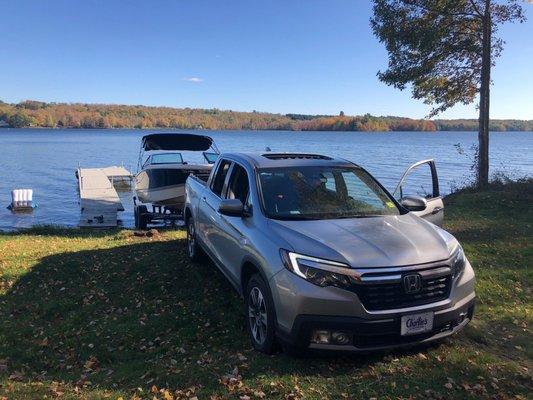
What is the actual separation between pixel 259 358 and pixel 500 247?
250 inches

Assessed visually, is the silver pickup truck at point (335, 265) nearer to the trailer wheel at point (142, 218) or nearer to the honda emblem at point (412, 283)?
the honda emblem at point (412, 283)

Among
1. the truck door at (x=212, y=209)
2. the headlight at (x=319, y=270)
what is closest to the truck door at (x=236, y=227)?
the truck door at (x=212, y=209)

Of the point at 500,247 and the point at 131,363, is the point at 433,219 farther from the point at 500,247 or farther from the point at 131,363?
the point at 131,363

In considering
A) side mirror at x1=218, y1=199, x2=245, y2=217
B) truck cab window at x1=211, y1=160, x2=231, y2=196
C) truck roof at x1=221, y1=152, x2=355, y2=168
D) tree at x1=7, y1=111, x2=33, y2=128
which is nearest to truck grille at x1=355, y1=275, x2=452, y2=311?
side mirror at x1=218, y1=199, x2=245, y2=217

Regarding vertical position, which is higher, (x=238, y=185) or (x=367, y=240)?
(x=238, y=185)

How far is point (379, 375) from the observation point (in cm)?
402

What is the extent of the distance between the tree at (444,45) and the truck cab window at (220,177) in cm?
1121

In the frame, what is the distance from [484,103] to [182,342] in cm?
1427

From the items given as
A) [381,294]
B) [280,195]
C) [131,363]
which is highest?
[280,195]

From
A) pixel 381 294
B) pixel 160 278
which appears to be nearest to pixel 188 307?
pixel 160 278

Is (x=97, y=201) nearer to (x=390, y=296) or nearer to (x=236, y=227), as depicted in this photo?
(x=236, y=227)

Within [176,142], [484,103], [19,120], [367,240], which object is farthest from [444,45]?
[19,120]

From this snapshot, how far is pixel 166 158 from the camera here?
1488 cm

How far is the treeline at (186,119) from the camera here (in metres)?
133
